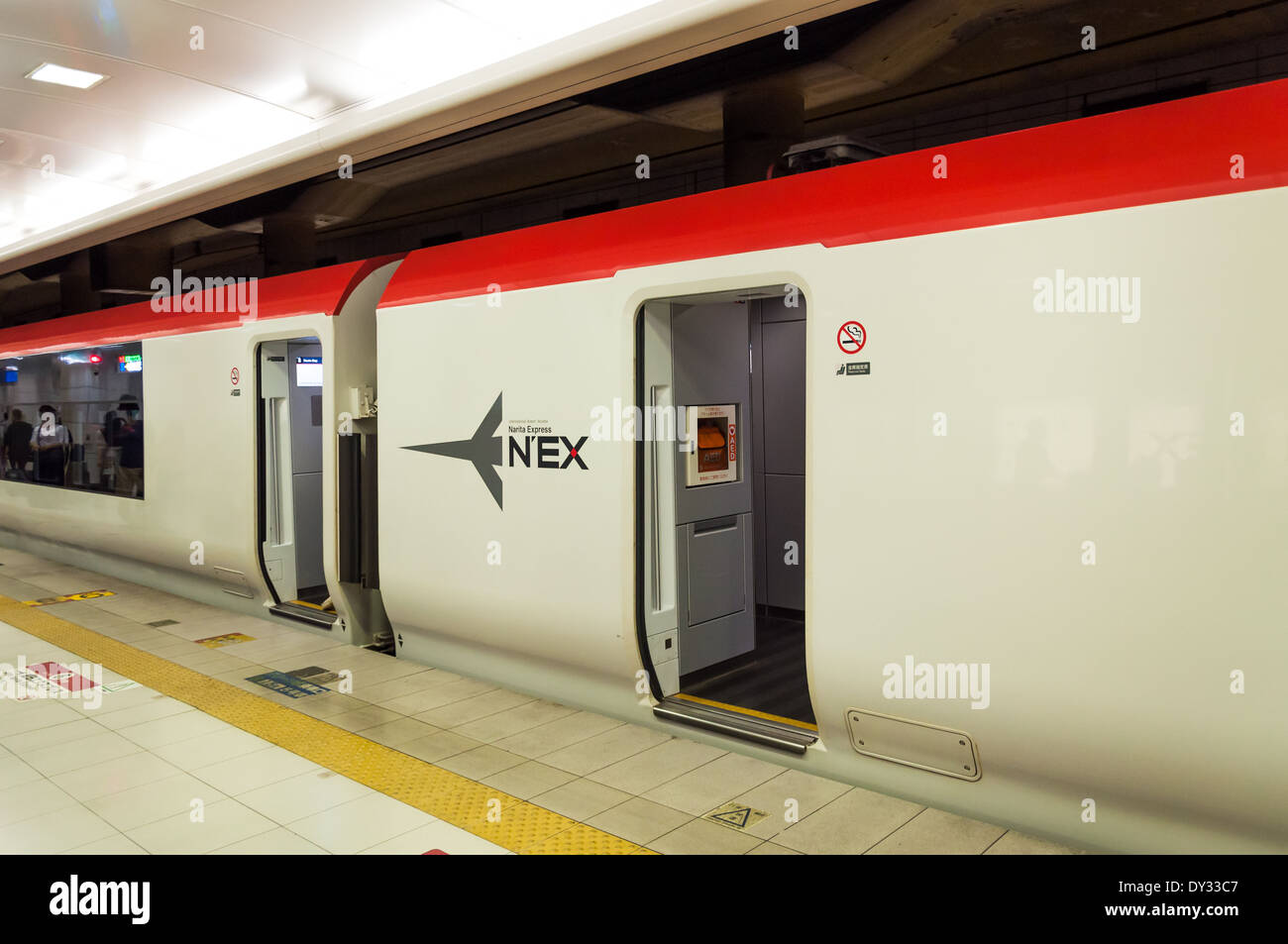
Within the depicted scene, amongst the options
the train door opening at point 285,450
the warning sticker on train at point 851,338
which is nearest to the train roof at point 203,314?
the train door opening at point 285,450

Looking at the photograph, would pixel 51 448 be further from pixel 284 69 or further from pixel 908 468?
pixel 908 468

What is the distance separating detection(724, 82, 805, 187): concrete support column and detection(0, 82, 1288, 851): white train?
2.84 feet

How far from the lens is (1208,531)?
8.63 feet

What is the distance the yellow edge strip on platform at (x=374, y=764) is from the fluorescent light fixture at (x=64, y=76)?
10.6ft

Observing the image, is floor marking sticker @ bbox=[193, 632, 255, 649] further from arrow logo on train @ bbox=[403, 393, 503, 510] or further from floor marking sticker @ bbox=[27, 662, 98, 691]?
arrow logo on train @ bbox=[403, 393, 503, 510]

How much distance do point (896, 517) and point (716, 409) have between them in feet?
5.32

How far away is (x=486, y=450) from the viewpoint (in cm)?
478

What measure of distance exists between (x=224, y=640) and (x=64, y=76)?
11.0 feet

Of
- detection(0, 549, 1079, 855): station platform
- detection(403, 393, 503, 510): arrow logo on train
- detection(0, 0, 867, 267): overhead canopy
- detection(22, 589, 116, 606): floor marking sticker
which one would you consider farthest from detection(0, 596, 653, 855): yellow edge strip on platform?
detection(0, 0, 867, 267): overhead canopy

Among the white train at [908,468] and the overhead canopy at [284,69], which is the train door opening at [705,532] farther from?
the overhead canopy at [284,69]

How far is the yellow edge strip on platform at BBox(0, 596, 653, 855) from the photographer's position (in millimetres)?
3174

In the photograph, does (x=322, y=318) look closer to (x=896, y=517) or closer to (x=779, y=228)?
(x=779, y=228)

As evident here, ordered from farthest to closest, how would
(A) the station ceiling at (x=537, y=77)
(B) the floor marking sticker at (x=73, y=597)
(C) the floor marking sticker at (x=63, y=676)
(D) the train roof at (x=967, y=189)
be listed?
(B) the floor marking sticker at (x=73, y=597) < (C) the floor marking sticker at (x=63, y=676) < (A) the station ceiling at (x=537, y=77) < (D) the train roof at (x=967, y=189)

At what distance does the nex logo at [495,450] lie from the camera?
4.38 m
